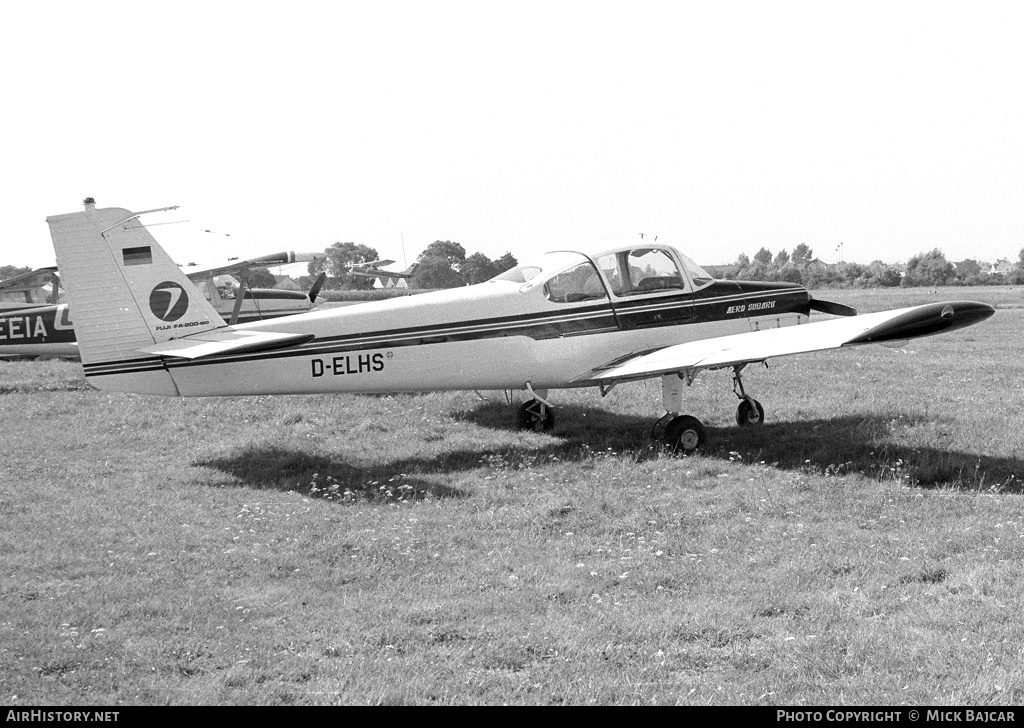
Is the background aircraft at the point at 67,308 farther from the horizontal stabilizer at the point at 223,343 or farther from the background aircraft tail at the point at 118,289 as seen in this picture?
the horizontal stabilizer at the point at 223,343

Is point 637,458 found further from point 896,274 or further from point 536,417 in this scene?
point 896,274

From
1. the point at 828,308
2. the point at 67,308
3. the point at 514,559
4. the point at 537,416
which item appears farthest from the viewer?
the point at 67,308

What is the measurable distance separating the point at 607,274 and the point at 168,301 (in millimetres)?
4936

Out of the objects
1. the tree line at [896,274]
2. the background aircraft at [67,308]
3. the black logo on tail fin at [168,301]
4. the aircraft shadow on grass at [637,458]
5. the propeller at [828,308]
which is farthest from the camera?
the tree line at [896,274]

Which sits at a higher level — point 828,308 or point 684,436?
point 828,308

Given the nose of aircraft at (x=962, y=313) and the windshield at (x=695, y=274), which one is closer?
the nose of aircraft at (x=962, y=313)

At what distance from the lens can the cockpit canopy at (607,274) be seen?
1105cm

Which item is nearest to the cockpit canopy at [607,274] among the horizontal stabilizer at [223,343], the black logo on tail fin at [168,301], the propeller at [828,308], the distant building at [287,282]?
the propeller at [828,308]

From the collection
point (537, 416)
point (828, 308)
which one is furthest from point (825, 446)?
point (537, 416)

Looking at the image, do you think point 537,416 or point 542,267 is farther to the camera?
point 537,416

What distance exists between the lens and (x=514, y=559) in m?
6.79

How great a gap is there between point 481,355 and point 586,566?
4401mm

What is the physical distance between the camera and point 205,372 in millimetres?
9750

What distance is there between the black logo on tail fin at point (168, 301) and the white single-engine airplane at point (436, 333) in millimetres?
11
